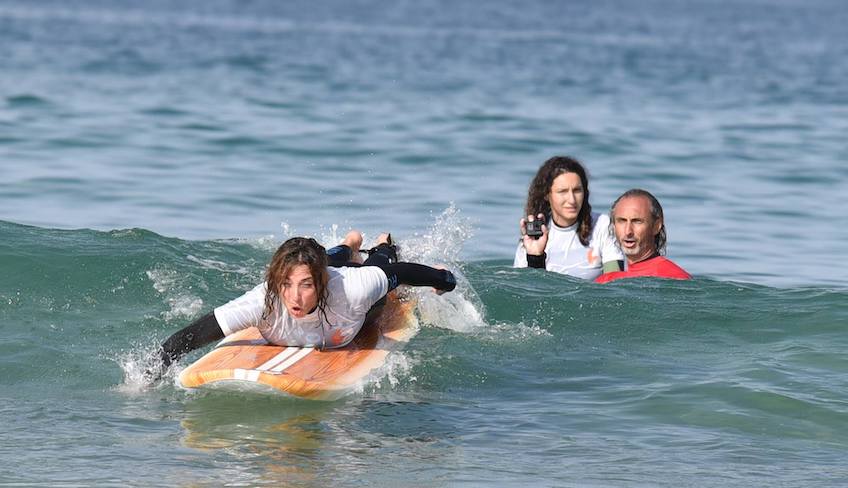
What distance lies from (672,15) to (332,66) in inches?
2026

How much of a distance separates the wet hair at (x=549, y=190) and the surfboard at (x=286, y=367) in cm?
279

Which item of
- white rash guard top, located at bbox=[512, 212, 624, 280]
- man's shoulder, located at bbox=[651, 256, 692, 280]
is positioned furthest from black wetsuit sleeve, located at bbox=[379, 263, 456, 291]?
white rash guard top, located at bbox=[512, 212, 624, 280]

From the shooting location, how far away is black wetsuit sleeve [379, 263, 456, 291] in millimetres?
8406

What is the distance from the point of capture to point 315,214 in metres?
15.6

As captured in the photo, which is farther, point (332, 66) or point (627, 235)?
point (332, 66)

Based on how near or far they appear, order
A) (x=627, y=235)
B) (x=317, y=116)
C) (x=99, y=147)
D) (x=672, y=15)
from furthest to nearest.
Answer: (x=672, y=15), (x=317, y=116), (x=99, y=147), (x=627, y=235)

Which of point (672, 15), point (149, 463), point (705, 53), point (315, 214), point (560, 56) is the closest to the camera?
point (149, 463)

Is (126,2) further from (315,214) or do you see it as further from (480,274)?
(480,274)

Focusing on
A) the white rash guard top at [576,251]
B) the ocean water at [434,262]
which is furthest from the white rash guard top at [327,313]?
the white rash guard top at [576,251]

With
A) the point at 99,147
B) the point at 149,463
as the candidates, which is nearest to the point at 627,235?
the point at 149,463

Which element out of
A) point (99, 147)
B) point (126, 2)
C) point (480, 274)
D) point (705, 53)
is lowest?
point (480, 274)

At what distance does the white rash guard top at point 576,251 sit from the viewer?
1116 cm

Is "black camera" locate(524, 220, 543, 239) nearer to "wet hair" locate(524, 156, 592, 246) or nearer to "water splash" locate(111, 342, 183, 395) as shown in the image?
"wet hair" locate(524, 156, 592, 246)

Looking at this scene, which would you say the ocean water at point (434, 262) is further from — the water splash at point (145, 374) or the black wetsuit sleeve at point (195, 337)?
the black wetsuit sleeve at point (195, 337)
